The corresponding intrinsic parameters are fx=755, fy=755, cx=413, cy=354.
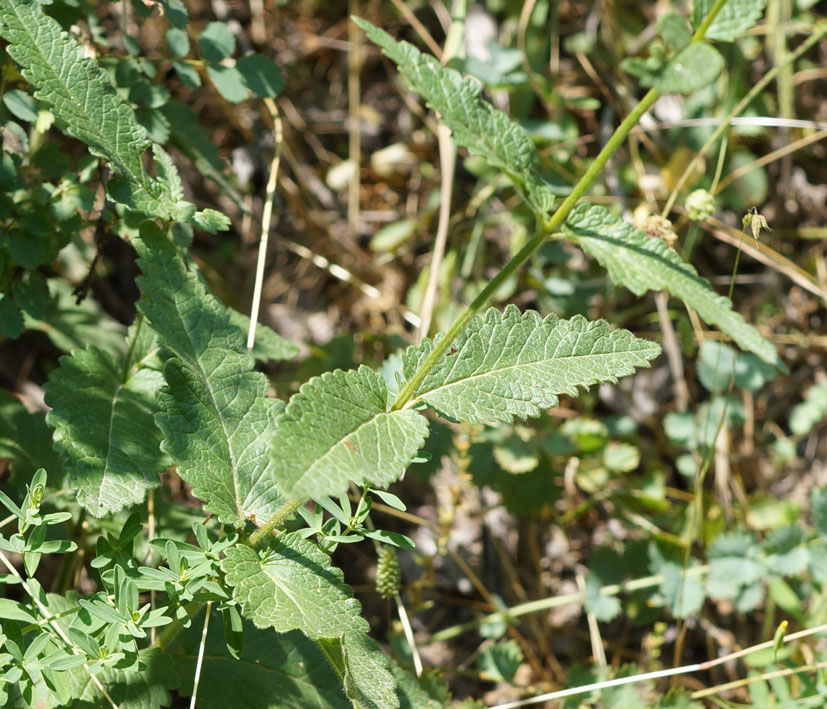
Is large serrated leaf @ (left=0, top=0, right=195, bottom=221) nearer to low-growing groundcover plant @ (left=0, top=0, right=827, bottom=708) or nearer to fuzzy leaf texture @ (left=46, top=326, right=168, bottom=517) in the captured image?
low-growing groundcover plant @ (left=0, top=0, right=827, bottom=708)

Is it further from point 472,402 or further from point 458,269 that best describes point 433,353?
point 458,269

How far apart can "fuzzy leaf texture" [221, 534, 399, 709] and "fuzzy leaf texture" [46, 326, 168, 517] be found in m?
0.28

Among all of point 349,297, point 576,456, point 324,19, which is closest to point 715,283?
point 576,456

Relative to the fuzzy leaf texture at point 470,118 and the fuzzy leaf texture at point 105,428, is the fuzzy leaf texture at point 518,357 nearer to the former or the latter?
the fuzzy leaf texture at point 470,118

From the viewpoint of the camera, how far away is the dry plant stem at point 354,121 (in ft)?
10.8

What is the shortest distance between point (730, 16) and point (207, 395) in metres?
1.33

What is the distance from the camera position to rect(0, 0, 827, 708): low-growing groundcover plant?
1.34m

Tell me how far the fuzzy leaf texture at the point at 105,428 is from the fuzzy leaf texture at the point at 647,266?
3.30 feet

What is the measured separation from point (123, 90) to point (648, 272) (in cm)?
142

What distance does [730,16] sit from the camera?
1573 mm

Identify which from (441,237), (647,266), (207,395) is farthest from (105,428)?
(441,237)

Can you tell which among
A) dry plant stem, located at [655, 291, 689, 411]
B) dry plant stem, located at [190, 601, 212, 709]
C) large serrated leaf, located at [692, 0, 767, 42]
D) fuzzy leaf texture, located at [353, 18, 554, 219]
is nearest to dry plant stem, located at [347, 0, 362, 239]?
dry plant stem, located at [655, 291, 689, 411]

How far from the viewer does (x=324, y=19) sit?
345 centimetres

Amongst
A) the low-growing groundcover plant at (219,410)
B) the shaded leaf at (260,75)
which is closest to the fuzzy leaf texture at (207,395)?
the low-growing groundcover plant at (219,410)
